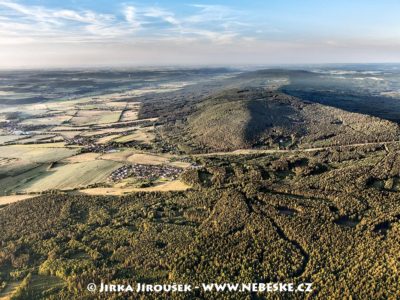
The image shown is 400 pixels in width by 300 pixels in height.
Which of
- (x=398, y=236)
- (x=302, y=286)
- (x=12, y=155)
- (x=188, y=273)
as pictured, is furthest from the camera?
(x=12, y=155)

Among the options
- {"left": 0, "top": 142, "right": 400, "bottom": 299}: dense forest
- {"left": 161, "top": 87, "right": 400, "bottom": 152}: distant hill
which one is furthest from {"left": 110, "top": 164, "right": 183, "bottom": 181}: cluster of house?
{"left": 161, "top": 87, "right": 400, "bottom": 152}: distant hill

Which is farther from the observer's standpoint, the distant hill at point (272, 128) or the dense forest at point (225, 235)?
the distant hill at point (272, 128)

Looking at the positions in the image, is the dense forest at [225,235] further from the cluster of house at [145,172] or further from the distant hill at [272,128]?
the distant hill at [272,128]

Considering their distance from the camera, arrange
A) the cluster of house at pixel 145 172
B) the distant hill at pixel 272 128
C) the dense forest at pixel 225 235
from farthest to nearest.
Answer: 1. the distant hill at pixel 272 128
2. the cluster of house at pixel 145 172
3. the dense forest at pixel 225 235

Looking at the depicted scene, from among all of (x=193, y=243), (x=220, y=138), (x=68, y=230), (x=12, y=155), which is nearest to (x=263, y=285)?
(x=193, y=243)

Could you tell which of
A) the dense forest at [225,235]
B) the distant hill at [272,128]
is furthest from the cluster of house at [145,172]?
the distant hill at [272,128]

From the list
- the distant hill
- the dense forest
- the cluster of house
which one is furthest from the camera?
the distant hill

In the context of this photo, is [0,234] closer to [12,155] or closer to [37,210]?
[37,210]

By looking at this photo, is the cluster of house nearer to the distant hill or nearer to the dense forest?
the dense forest
